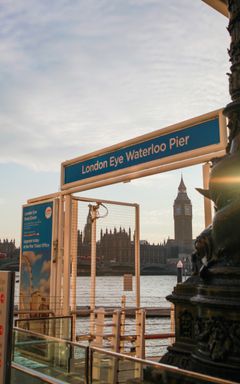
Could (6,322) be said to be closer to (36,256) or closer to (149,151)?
(149,151)

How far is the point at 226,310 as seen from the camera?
2.94m

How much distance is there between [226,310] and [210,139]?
11.7 ft

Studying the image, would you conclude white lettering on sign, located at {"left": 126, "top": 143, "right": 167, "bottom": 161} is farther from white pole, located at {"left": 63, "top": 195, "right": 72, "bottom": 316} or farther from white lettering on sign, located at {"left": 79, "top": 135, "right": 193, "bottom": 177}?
white pole, located at {"left": 63, "top": 195, "right": 72, "bottom": 316}

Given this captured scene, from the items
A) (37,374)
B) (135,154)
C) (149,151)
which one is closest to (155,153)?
(149,151)

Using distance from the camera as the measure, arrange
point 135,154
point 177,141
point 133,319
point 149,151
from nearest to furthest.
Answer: point 177,141 < point 149,151 < point 135,154 < point 133,319

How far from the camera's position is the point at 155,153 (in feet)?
23.0

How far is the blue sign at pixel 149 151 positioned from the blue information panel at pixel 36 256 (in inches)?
41.5

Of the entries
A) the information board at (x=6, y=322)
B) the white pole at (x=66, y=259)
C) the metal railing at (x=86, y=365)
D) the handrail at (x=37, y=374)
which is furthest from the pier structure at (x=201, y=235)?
the information board at (x=6, y=322)

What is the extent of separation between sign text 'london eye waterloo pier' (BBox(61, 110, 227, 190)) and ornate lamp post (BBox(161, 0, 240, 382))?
2.40m

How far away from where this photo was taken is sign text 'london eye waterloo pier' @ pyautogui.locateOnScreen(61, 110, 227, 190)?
6129 mm

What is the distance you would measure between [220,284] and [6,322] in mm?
1461

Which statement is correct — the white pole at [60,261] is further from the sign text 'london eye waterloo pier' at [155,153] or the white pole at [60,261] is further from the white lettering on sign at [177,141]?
the white lettering on sign at [177,141]

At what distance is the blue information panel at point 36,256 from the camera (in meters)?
9.15

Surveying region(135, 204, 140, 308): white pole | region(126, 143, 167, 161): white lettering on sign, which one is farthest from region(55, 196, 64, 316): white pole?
region(126, 143, 167, 161): white lettering on sign
